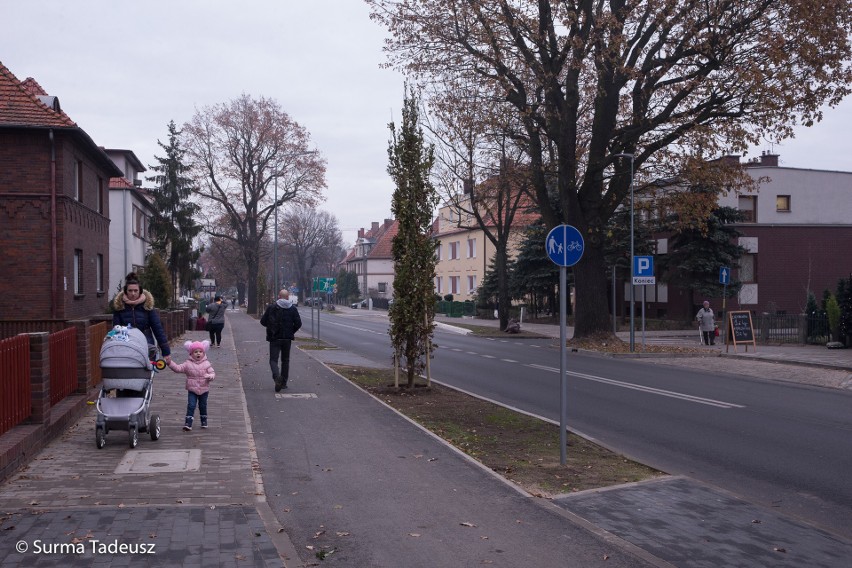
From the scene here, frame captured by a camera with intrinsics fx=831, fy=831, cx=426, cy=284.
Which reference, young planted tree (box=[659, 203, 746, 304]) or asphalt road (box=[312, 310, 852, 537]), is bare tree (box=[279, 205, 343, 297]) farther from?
asphalt road (box=[312, 310, 852, 537])

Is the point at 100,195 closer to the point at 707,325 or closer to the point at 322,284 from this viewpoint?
the point at 322,284

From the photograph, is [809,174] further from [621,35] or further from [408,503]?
[408,503]

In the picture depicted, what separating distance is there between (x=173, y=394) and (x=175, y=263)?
3871cm

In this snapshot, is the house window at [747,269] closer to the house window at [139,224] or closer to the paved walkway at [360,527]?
the house window at [139,224]

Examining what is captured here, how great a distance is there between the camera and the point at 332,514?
6.71 metres

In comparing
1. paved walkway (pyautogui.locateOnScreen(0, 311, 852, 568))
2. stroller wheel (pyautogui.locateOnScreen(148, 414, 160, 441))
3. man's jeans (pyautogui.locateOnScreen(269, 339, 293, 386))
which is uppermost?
man's jeans (pyautogui.locateOnScreen(269, 339, 293, 386))

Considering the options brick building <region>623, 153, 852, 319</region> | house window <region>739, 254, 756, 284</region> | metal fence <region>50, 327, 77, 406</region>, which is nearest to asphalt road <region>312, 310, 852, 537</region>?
metal fence <region>50, 327, 77, 406</region>

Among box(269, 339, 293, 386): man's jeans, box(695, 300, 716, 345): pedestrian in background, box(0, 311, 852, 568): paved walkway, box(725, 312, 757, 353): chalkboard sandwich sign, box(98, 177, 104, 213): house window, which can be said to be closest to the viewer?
box(0, 311, 852, 568): paved walkway

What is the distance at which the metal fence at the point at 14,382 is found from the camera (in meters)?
8.08

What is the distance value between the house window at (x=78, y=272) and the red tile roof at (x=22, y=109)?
4266mm

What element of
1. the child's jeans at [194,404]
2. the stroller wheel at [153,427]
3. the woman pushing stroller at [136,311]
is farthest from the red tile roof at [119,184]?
the stroller wheel at [153,427]

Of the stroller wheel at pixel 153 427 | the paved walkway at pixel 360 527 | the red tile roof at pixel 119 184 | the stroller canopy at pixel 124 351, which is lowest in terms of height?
the paved walkway at pixel 360 527

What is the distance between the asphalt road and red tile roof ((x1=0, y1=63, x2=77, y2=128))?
40.6 feet

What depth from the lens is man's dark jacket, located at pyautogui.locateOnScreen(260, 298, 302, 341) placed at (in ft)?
50.1
